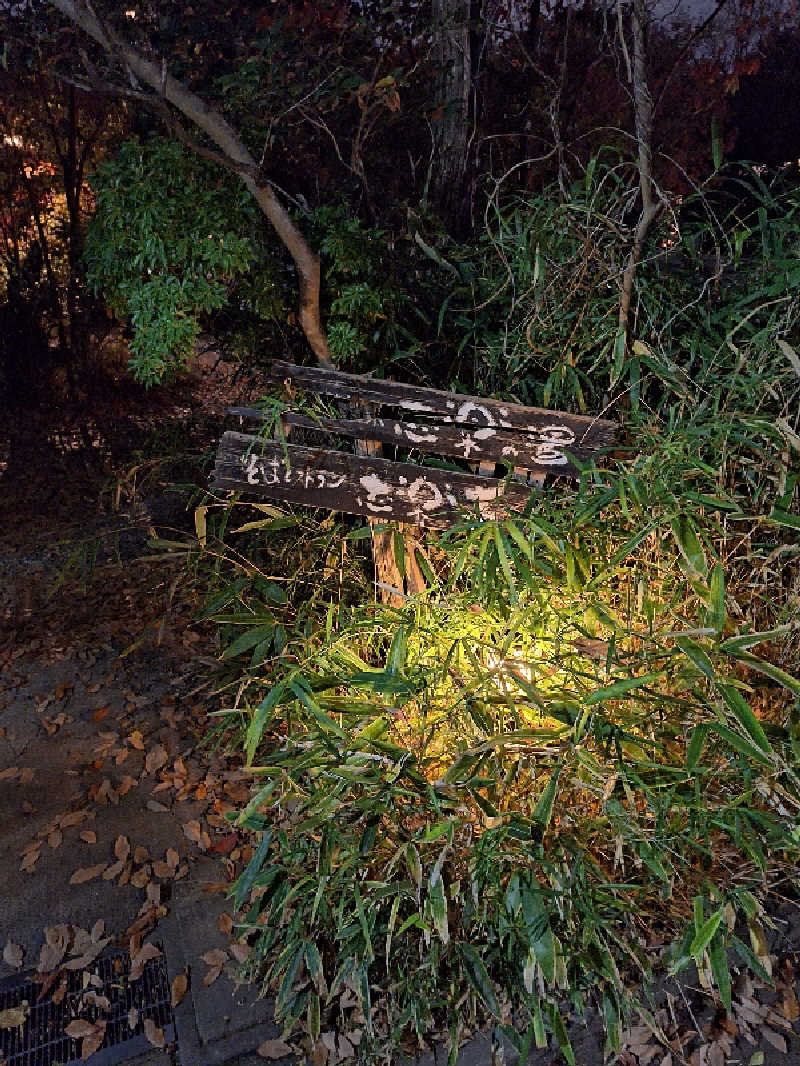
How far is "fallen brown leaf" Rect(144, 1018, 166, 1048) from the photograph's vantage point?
2701mm

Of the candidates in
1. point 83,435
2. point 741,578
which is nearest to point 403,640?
point 741,578

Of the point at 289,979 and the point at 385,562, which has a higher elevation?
the point at 385,562

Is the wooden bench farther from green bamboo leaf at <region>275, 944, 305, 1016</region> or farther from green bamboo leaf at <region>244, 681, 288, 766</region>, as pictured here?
green bamboo leaf at <region>275, 944, 305, 1016</region>

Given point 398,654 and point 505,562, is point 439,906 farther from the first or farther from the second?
point 505,562

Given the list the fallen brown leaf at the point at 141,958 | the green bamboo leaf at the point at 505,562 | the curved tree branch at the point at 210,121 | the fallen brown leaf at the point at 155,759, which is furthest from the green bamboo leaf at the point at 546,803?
the curved tree branch at the point at 210,121

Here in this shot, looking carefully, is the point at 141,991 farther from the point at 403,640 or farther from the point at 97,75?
the point at 97,75

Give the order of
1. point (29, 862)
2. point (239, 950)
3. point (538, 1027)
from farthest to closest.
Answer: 1. point (29, 862)
2. point (239, 950)
3. point (538, 1027)

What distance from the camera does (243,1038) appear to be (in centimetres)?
270

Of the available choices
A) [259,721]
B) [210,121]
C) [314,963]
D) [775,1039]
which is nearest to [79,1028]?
[314,963]

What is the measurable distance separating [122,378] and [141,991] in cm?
640

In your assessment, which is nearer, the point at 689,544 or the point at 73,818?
the point at 689,544

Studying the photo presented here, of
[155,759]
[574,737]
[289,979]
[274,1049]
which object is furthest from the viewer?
[155,759]

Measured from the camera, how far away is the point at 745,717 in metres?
2.24

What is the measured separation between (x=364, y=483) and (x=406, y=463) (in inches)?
7.4
